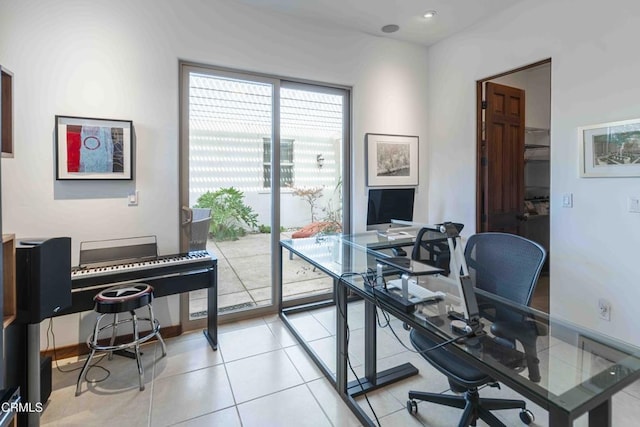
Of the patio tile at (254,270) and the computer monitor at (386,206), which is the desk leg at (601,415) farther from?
the patio tile at (254,270)

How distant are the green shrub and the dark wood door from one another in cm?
253

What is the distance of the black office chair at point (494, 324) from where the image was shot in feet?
4.59

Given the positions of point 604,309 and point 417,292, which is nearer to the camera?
point 417,292

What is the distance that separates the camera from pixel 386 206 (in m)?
3.67

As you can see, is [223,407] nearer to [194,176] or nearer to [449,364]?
[449,364]

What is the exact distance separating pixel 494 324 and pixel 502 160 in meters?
2.79

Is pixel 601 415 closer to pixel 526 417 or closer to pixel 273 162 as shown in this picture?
pixel 526 417

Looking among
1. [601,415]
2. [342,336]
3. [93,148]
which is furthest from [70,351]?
[601,415]

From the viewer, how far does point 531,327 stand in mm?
1407

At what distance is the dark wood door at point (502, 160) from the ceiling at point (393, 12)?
2.40 feet

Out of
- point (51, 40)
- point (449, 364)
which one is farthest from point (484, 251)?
point (51, 40)

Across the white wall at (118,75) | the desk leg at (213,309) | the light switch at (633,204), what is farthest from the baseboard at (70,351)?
the light switch at (633,204)

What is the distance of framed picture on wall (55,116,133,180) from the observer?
8.00 feet

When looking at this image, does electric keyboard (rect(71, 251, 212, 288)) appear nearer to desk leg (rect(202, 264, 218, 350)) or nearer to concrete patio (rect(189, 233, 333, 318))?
desk leg (rect(202, 264, 218, 350))
